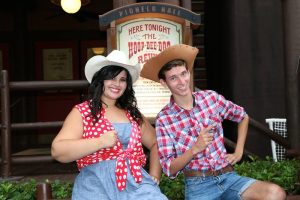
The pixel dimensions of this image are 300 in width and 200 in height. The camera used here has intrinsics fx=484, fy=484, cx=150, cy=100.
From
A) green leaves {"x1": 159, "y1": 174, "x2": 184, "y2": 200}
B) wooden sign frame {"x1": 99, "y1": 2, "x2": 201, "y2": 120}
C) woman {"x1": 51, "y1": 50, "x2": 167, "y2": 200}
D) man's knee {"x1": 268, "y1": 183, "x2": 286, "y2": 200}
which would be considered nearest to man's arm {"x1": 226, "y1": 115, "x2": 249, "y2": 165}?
man's knee {"x1": 268, "y1": 183, "x2": 286, "y2": 200}

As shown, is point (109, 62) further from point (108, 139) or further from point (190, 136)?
point (190, 136)

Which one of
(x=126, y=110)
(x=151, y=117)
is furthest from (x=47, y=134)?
(x=126, y=110)

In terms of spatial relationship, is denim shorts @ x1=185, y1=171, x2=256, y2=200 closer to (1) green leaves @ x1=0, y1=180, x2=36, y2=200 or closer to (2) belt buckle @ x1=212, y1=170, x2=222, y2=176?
(2) belt buckle @ x1=212, y1=170, x2=222, y2=176

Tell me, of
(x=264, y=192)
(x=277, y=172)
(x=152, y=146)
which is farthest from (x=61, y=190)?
(x=277, y=172)

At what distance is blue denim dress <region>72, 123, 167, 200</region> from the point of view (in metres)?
2.65

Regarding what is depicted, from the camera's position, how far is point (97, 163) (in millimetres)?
2709

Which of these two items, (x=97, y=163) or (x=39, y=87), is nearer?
(x=97, y=163)

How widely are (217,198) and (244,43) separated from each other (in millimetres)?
4355

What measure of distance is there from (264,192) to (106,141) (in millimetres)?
1012

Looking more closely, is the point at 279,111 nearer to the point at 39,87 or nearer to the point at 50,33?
the point at 39,87

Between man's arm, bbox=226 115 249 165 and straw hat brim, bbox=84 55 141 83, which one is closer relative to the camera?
straw hat brim, bbox=84 55 141 83

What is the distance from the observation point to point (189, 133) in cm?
306

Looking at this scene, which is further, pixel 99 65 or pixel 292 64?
pixel 292 64

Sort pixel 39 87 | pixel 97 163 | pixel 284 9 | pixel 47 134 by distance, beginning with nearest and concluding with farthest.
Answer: pixel 97 163
pixel 284 9
pixel 39 87
pixel 47 134
